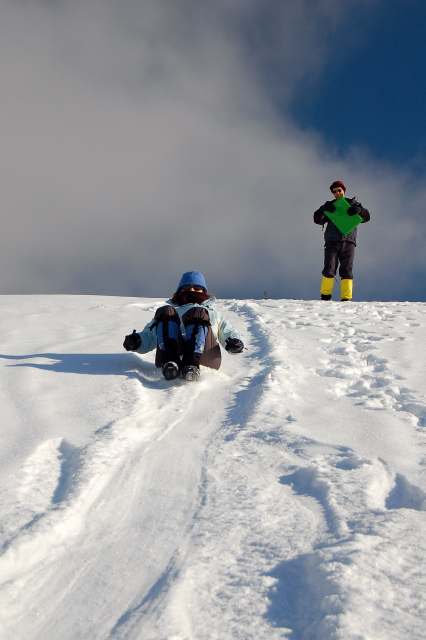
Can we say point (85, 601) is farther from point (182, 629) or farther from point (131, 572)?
point (182, 629)

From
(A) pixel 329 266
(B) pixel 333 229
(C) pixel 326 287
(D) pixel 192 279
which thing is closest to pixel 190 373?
(D) pixel 192 279

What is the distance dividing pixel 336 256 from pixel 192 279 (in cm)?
534

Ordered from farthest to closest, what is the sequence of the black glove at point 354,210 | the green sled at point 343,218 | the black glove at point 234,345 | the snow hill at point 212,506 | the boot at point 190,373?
the green sled at point 343,218 → the black glove at point 354,210 → the black glove at point 234,345 → the boot at point 190,373 → the snow hill at point 212,506

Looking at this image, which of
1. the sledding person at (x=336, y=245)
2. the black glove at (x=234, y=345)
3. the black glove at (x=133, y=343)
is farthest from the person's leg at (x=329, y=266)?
the black glove at (x=133, y=343)

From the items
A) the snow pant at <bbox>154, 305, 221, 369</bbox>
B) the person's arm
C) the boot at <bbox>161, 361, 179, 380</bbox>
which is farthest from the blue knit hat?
the boot at <bbox>161, 361, 179, 380</bbox>

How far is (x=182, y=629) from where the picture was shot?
1.11 meters

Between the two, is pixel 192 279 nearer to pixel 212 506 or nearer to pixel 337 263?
pixel 212 506

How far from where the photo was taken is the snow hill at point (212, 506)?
1.16 m

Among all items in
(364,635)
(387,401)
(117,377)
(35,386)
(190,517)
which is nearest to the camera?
(364,635)

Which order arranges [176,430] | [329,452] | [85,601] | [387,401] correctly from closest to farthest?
[85,601], [329,452], [176,430], [387,401]

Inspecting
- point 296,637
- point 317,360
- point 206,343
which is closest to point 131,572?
point 296,637

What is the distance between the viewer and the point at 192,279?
371 cm

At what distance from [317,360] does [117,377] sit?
5.89 feet

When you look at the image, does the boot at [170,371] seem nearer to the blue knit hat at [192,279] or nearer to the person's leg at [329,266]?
the blue knit hat at [192,279]
